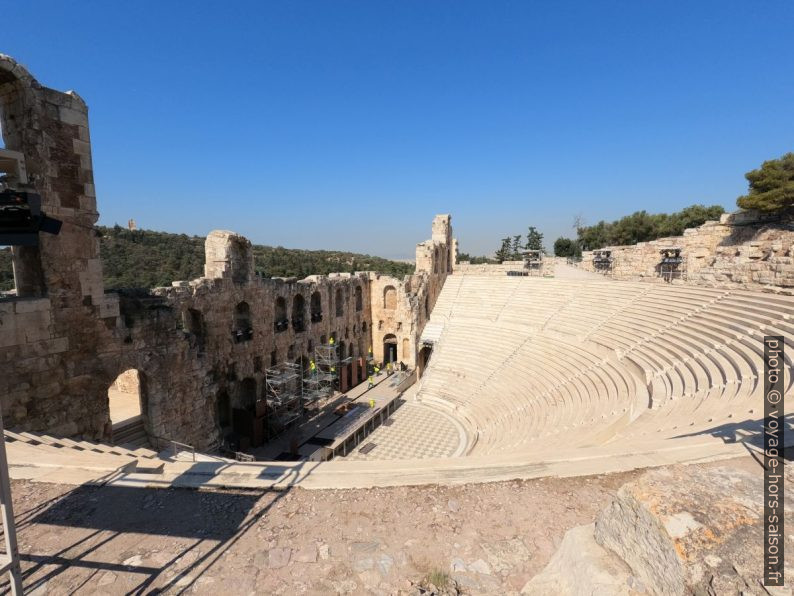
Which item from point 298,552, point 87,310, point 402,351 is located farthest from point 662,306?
point 87,310

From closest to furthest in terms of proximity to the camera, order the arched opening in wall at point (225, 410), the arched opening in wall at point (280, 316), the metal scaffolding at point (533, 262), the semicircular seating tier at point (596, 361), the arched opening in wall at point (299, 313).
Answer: the semicircular seating tier at point (596, 361)
the arched opening in wall at point (225, 410)
the arched opening in wall at point (280, 316)
the arched opening in wall at point (299, 313)
the metal scaffolding at point (533, 262)

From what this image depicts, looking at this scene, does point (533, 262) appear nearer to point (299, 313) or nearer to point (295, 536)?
point (299, 313)

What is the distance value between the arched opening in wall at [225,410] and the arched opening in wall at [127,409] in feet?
9.41

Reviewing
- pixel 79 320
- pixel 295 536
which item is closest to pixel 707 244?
pixel 295 536

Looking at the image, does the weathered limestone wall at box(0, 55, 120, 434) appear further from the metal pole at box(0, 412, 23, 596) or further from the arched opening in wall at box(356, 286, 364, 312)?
the arched opening in wall at box(356, 286, 364, 312)

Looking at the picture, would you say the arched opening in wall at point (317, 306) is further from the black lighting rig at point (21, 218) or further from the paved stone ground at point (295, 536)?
the black lighting rig at point (21, 218)

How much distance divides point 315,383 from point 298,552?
1581cm

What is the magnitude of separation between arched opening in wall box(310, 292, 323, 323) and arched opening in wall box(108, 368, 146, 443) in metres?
8.34

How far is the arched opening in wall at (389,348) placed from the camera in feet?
85.1

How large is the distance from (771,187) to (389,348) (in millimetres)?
26668

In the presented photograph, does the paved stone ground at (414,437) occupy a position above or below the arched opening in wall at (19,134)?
below

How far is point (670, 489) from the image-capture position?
294 cm

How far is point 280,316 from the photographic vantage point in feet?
62.6

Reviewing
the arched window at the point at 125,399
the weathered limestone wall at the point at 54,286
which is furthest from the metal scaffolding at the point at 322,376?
the weathered limestone wall at the point at 54,286
